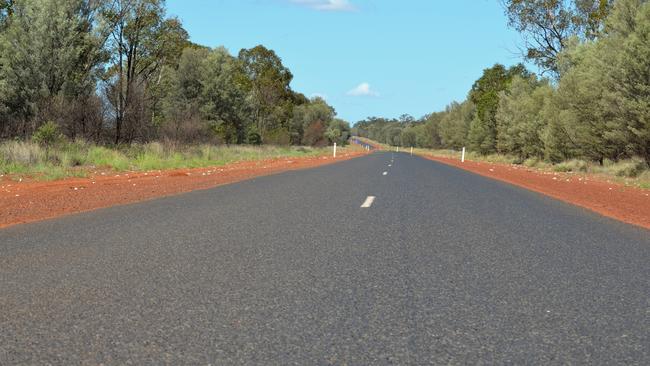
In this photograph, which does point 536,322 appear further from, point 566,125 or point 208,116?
point 208,116

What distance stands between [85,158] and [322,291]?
20.2 metres

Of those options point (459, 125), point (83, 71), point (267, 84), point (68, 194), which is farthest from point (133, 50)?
point (459, 125)

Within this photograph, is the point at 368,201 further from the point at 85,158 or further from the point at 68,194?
the point at 85,158

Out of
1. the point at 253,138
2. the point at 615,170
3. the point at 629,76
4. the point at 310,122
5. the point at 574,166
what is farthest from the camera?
the point at 310,122

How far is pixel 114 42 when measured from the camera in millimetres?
Answer: 29719

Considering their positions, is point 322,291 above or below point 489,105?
below

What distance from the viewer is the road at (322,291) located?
134 inches

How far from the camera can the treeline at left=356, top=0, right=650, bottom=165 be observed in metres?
21.9

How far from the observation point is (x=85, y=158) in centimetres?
2247

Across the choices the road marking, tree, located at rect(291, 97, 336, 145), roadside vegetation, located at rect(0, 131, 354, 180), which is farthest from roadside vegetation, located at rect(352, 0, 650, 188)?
tree, located at rect(291, 97, 336, 145)

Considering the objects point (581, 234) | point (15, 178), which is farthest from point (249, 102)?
point (581, 234)

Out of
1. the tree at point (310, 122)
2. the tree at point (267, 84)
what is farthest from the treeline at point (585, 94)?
the tree at point (310, 122)

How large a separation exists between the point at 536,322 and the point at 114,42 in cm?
2981

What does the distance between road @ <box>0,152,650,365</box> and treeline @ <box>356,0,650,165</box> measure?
15.5 m
